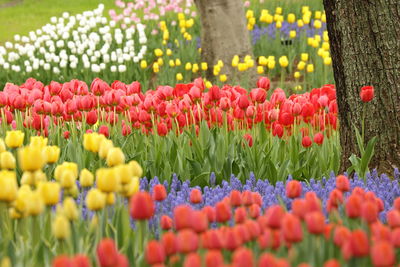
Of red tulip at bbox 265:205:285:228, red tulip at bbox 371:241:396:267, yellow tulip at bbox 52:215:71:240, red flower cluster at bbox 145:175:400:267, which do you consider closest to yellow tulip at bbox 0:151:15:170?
yellow tulip at bbox 52:215:71:240

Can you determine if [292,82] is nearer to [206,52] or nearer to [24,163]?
[206,52]

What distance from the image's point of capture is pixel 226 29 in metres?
9.45

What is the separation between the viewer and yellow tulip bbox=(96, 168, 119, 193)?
83.7 inches

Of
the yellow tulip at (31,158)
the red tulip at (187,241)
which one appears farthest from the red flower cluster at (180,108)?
the red tulip at (187,241)

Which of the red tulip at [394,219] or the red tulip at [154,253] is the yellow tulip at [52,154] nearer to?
the red tulip at [154,253]

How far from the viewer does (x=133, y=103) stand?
4.87 m

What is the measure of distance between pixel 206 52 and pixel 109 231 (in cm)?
730

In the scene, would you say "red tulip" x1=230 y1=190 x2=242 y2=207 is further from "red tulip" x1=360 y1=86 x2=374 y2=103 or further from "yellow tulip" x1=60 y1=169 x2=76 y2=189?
"red tulip" x1=360 y1=86 x2=374 y2=103

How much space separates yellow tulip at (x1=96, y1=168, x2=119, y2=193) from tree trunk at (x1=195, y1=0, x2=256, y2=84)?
7326 millimetres

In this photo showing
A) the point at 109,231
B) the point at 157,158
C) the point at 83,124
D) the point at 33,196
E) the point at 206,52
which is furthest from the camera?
the point at 206,52

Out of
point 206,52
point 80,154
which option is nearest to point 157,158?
point 80,154

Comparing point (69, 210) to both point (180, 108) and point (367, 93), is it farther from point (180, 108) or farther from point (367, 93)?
point (180, 108)

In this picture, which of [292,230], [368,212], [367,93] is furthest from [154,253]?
[367,93]

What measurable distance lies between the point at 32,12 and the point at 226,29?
581 inches
